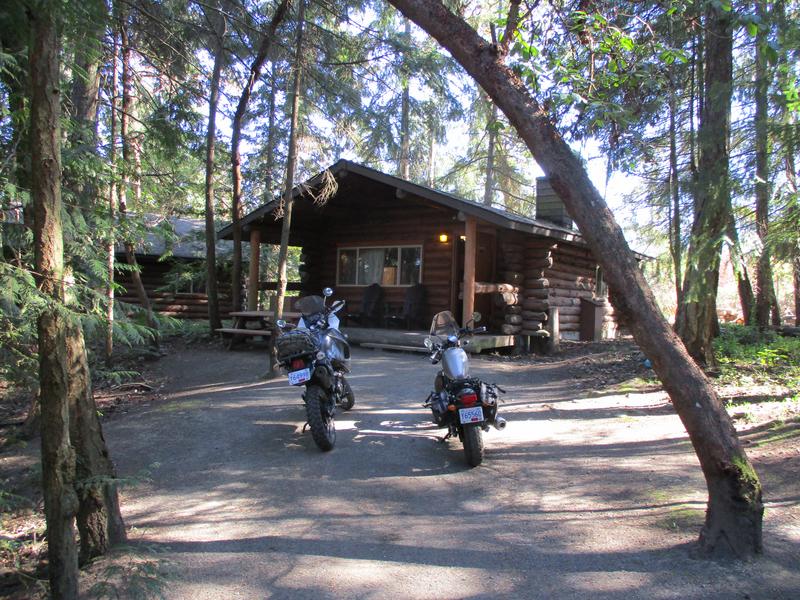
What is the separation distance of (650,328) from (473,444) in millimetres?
2073

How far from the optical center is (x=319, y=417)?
17.3 ft

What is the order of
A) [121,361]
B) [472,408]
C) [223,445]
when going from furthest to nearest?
[121,361], [223,445], [472,408]

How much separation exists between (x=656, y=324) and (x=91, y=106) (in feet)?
29.8

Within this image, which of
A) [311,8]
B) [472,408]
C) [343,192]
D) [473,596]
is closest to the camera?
[473,596]

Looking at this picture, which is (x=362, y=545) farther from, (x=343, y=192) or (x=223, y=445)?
(x=343, y=192)

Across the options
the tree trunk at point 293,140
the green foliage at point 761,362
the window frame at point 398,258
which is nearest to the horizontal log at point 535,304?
the window frame at point 398,258

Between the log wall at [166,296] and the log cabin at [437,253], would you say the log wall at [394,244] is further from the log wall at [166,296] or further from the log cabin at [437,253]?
the log wall at [166,296]

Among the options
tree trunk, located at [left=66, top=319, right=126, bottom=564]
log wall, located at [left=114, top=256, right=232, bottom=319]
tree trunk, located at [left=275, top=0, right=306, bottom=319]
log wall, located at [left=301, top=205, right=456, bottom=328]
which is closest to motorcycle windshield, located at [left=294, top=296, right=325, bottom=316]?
tree trunk, located at [left=275, top=0, right=306, bottom=319]

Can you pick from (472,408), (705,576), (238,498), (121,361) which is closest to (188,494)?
(238,498)

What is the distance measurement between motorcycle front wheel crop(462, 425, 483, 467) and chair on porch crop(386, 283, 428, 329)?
938 centimetres

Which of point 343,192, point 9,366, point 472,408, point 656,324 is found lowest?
point 472,408

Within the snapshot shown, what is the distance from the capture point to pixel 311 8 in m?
10.6

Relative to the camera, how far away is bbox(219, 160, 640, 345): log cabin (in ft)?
42.4

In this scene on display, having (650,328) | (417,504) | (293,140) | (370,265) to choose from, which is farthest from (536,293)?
(650,328)
